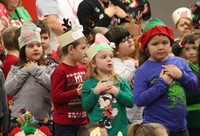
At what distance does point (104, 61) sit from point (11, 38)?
1.45m

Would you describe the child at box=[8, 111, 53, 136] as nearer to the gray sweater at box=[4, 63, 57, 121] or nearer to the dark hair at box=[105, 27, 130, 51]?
the gray sweater at box=[4, 63, 57, 121]

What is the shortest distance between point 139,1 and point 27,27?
8.44 feet

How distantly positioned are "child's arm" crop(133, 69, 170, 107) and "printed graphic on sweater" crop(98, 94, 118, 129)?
0.23 metres

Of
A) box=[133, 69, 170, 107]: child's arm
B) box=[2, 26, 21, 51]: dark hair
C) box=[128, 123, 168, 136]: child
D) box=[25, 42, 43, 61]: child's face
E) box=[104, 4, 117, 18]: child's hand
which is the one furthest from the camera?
box=[104, 4, 117, 18]: child's hand

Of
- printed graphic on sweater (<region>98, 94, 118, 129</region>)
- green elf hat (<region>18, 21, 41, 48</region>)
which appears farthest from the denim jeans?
green elf hat (<region>18, 21, 41, 48</region>)

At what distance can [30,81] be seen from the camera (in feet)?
23.1

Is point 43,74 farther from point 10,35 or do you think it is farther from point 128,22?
point 128,22

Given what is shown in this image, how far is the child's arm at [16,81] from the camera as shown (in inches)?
274

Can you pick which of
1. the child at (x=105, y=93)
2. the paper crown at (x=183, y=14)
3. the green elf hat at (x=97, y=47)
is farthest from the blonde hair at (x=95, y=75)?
A: the paper crown at (x=183, y=14)

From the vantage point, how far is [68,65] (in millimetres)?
6898

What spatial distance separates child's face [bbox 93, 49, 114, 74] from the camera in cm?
654

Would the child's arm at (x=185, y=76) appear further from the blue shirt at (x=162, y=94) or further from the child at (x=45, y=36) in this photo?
the child at (x=45, y=36)

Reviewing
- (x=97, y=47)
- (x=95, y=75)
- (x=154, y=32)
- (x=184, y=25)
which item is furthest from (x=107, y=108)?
(x=184, y=25)

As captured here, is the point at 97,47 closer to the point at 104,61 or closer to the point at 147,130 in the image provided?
the point at 104,61
